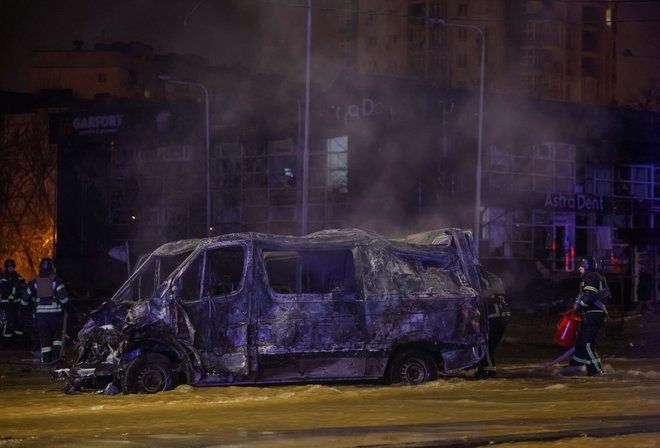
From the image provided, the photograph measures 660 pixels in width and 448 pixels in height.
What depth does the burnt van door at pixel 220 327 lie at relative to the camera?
35.6ft

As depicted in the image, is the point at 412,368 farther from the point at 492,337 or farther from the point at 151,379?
the point at 151,379

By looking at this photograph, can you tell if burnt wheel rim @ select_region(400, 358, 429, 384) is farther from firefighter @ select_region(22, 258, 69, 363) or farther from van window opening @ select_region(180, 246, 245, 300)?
firefighter @ select_region(22, 258, 69, 363)

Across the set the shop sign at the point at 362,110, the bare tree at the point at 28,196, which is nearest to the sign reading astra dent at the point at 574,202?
the shop sign at the point at 362,110

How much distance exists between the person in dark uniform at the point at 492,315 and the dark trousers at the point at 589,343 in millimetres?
1308

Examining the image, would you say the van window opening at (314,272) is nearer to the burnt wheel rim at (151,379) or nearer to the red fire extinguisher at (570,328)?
the burnt wheel rim at (151,379)

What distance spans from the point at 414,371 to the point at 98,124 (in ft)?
124

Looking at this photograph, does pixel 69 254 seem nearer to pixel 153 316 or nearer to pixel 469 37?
pixel 153 316

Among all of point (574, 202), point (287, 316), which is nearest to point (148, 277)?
point (287, 316)

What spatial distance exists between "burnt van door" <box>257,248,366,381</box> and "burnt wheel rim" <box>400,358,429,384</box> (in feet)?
1.82

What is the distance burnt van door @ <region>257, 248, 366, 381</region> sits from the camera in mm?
11008

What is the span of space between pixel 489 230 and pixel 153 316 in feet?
94.7

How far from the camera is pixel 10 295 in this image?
1888 cm

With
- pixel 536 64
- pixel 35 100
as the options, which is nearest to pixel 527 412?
pixel 35 100

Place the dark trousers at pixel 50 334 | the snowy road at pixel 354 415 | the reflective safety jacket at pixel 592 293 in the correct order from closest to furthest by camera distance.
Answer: the snowy road at pixel 354 415 < the reflective safety jacket at pixel 592 293 < the dark trousers at pixel 50 334
